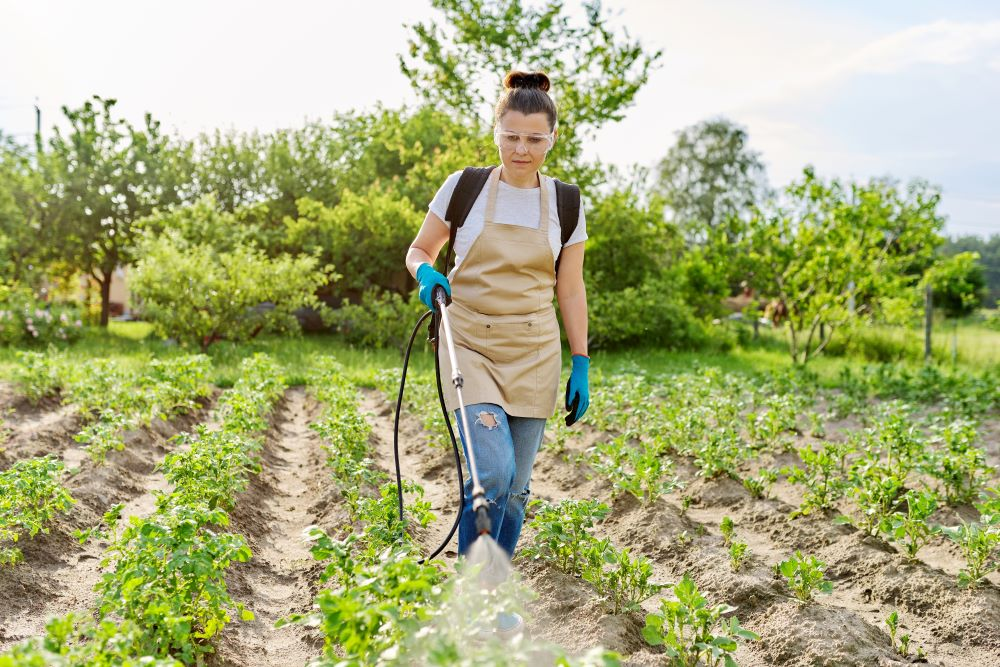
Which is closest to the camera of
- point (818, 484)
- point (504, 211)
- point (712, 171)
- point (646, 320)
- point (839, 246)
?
point (504, 211)

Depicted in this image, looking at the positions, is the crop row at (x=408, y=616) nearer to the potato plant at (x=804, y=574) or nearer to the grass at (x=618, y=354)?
the potato plant at (x=804, y=574)

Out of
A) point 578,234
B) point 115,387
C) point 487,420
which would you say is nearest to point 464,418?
point 487,420

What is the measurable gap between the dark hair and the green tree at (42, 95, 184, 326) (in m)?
15.4

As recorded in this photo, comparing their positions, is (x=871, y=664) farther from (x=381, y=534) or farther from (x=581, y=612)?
(x=381, y=534)

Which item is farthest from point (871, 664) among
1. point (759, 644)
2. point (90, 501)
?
point (90, 501)

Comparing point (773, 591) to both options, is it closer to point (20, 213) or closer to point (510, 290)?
point (510, 290)

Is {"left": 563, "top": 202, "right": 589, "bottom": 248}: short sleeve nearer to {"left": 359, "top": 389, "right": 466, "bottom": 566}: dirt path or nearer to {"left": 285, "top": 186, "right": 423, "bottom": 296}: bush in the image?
{"left": 359, "top": 389, "right": 466, "bottom": 566}: dirt path

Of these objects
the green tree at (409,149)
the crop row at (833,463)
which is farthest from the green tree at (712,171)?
the crop row at (833,463)

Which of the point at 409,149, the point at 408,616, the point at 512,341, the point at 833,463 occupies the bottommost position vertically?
the point at 833,463

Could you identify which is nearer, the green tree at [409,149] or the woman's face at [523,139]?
the woman's face at [523,139]

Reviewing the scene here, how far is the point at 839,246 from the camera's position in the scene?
461 inches

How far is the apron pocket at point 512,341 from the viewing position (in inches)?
120

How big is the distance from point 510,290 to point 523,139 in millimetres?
540

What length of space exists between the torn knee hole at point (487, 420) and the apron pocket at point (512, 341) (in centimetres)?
24
